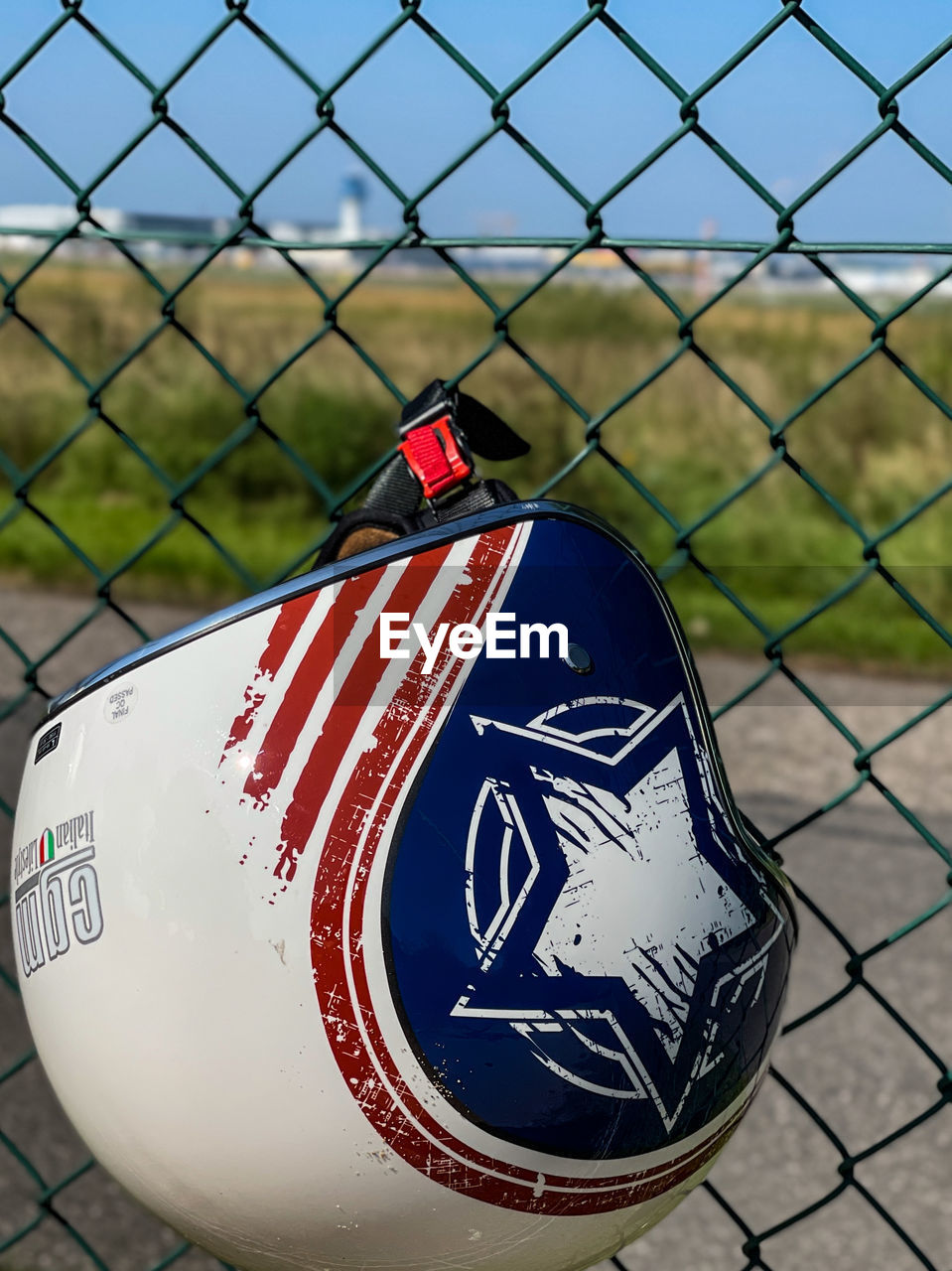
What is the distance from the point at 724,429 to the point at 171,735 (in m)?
7.43

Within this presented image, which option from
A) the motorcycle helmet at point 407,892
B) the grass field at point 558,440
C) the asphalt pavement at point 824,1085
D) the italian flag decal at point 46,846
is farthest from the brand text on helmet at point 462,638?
the grass field at point 558,440

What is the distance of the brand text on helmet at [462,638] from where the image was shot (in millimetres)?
917

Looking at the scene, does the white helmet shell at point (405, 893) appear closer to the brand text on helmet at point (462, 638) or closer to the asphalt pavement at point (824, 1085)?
the brand text on helmet at point (462, 638)

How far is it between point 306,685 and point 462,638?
115 millimetres

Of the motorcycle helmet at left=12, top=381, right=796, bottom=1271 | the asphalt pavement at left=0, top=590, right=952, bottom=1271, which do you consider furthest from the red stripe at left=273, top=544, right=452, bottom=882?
the asphalt pavement at left=0, top=590, right=952, bottom=1271

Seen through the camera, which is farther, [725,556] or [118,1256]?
[725,556]

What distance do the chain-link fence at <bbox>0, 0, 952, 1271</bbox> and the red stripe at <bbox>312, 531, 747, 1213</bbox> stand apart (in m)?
0.38

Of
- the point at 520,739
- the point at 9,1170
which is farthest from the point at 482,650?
the point at 9,1170

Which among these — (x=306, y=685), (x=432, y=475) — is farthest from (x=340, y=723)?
(x=432, y=475)

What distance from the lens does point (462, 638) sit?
0.92 metres

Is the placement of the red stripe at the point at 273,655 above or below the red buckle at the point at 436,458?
below

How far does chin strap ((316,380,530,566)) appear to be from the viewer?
1077 mm

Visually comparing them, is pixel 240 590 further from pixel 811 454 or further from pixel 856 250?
pixel 856 250

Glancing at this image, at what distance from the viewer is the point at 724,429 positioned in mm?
8023
